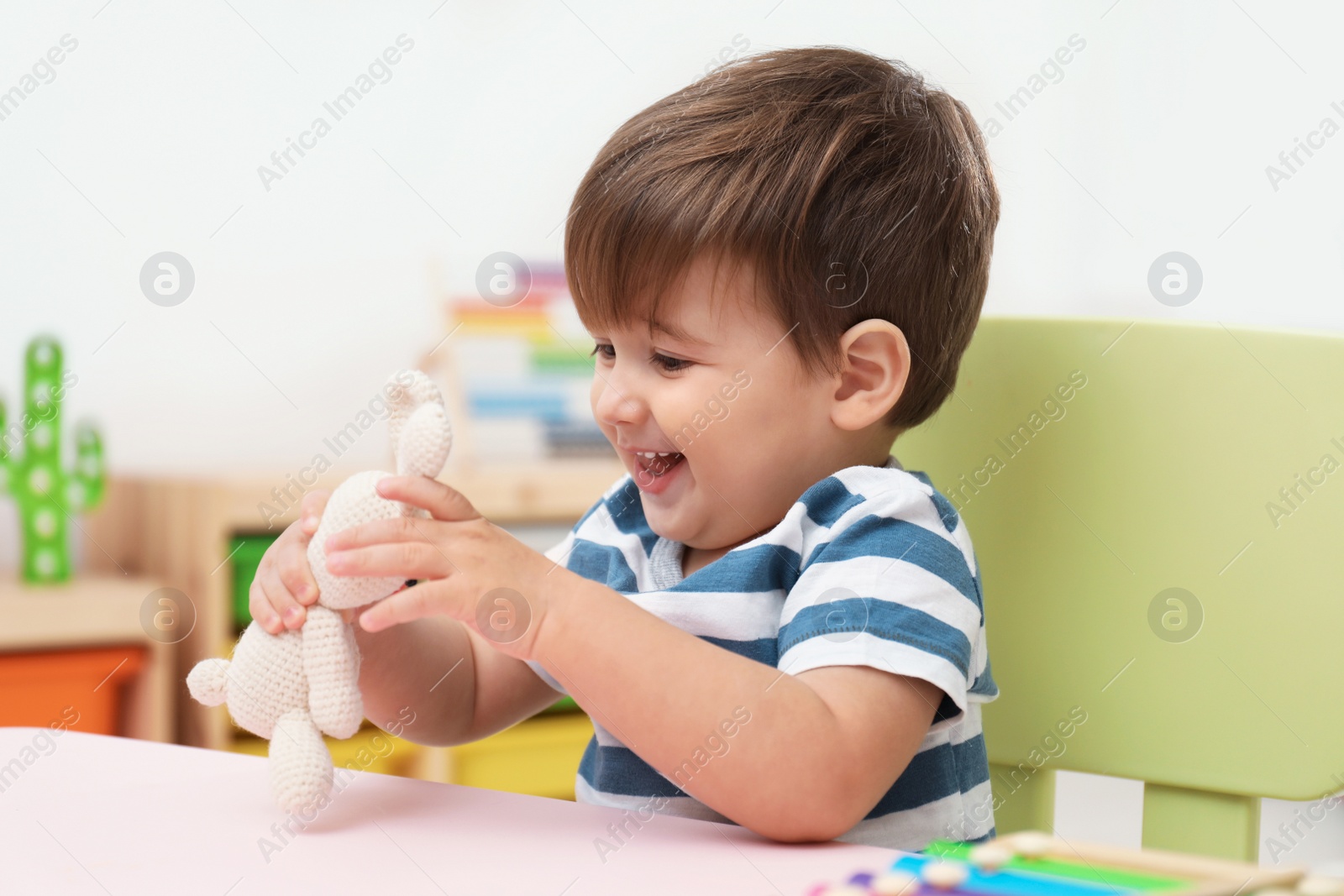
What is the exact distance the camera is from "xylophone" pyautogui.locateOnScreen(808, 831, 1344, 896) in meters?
0.39

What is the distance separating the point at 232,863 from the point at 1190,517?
57 centimetres

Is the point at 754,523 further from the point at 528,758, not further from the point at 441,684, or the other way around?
the point at 528,758

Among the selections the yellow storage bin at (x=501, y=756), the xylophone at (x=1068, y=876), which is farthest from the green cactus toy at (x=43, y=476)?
the xylophone at (x=1068, y=876)

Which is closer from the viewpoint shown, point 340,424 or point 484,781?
point 484,781

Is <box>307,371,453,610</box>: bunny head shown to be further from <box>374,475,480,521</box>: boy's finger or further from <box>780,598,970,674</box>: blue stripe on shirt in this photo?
<box>780,598,970,674</box>: blue stripe on shirt

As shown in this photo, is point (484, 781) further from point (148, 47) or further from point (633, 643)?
point (633, 643)

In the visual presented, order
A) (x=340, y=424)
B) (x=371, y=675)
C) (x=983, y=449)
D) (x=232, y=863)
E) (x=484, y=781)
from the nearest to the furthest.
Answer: (x=232, y=863) < (x=371, y=675) < (x=983, y=449) < (x=484, y=781) < (x=340, y=424)

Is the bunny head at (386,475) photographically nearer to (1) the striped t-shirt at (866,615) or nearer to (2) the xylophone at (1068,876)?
(1) the striped t-shirt at (866,615)

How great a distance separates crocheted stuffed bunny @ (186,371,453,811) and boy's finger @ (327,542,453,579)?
0.02m

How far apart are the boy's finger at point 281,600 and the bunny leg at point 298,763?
0.14ft

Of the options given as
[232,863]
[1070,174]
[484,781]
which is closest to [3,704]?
[484,781]

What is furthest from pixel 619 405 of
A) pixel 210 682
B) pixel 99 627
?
pixel 99 627

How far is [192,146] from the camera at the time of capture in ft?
6.40

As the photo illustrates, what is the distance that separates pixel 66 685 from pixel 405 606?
1.30 m
